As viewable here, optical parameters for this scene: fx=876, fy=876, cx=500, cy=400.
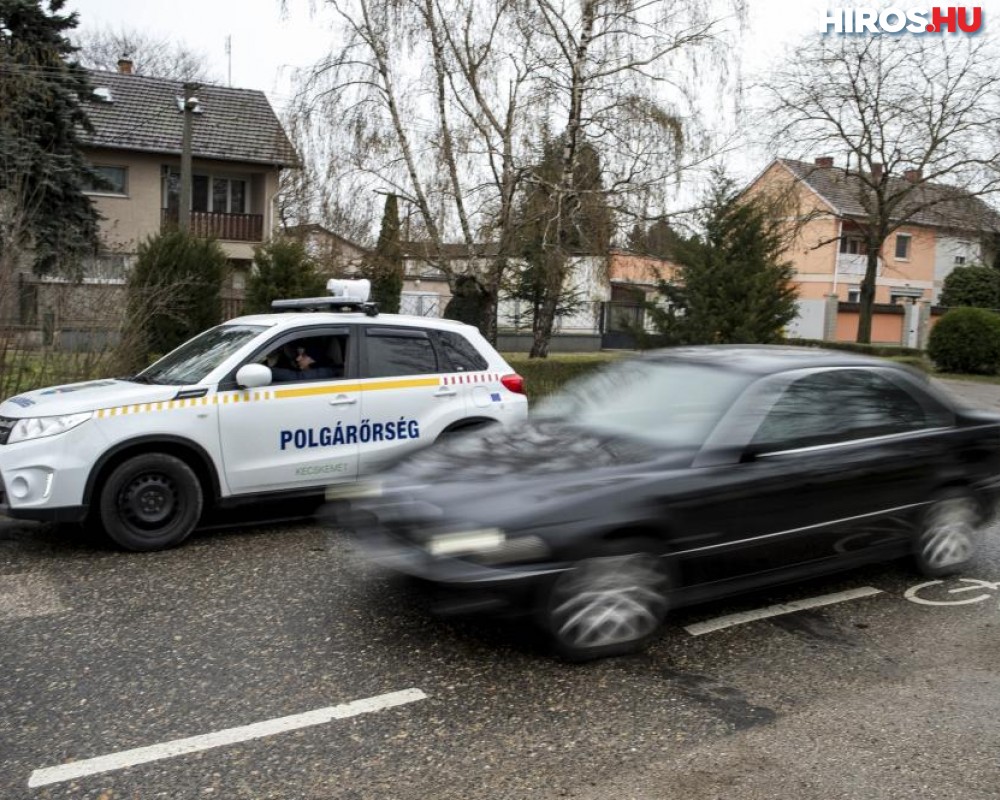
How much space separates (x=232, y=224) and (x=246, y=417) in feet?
83.4

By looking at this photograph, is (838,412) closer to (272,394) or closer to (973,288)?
(272,394)

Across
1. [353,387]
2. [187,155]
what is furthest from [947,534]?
[187,155]

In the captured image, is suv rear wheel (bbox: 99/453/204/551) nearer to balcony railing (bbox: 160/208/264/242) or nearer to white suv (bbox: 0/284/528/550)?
white suv (bbox: 0/284/528/550)

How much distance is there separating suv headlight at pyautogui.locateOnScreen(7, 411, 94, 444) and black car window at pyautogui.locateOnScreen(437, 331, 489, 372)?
286cm

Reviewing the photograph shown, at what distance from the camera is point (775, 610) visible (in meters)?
5.01

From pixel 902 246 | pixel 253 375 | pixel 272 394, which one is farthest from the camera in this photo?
pixel 902 246

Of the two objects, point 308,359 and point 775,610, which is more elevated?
point 308,359

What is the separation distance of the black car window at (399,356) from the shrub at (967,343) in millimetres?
22512

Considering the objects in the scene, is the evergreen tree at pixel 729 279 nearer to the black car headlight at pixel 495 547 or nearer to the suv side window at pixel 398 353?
the suv side window at pixel 398 353

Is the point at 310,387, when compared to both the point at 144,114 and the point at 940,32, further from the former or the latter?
the point at 144,114

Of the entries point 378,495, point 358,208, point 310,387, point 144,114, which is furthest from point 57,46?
point 378,495

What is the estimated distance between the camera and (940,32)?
78.0 feet

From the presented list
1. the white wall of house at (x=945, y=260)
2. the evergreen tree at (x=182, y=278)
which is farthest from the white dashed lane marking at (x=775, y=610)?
the white wall of house at (x=945, y=260)

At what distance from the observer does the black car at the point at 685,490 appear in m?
4.06
